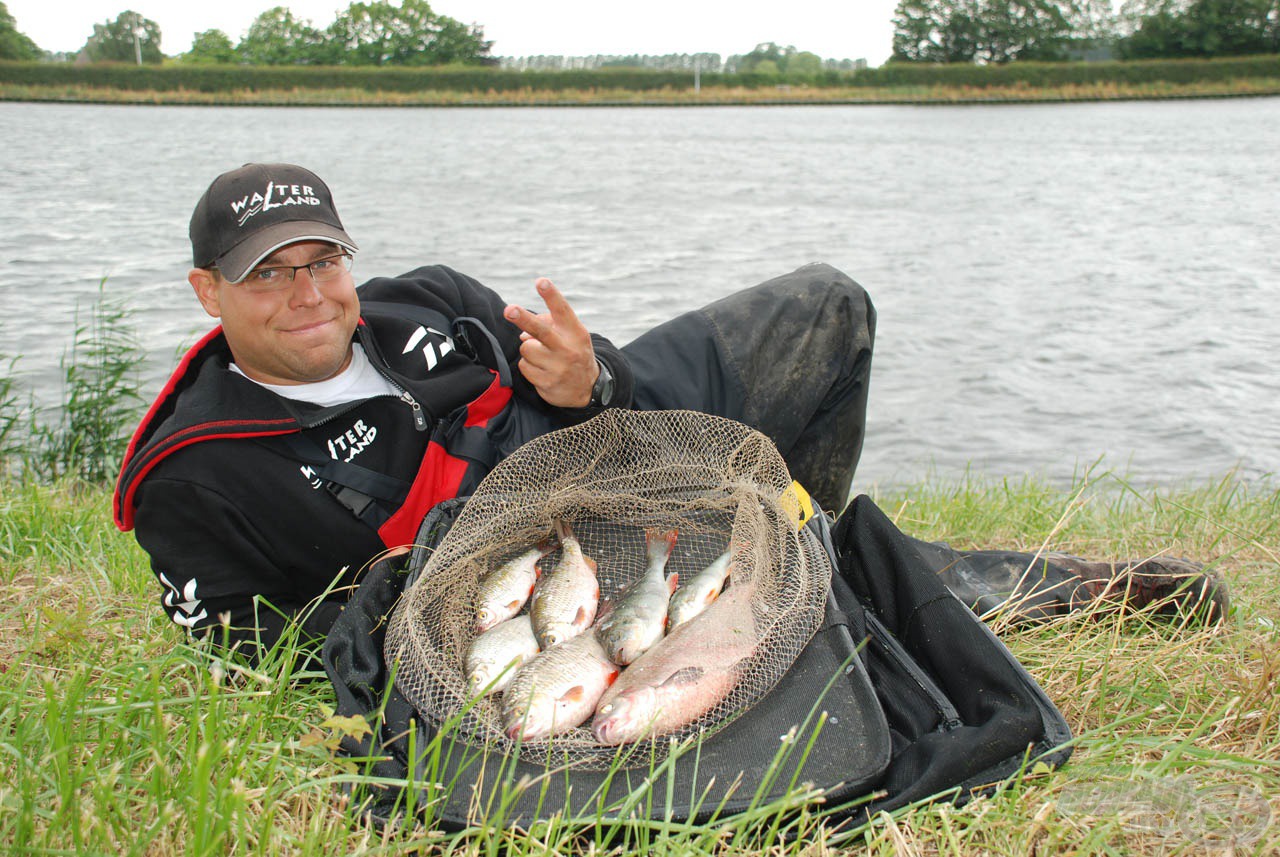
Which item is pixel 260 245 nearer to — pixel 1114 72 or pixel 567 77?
pixel 567 77

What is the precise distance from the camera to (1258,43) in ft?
242

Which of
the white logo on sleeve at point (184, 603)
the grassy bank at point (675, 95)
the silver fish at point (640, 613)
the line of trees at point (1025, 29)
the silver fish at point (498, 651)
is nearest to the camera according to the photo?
the silver fish at point (498, 651)

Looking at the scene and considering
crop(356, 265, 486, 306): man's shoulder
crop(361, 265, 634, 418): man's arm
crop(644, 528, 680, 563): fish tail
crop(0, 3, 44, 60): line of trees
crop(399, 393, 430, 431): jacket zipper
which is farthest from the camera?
crop(0, 3, 44, 60): line of trees

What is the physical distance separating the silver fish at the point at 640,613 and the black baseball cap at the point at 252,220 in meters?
1.37

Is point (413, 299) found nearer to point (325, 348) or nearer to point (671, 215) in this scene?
point (325, 348)

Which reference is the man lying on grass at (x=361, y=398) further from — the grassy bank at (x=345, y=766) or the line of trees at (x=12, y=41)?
the line of trees at (x=12, y=41)

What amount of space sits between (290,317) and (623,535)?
125cm

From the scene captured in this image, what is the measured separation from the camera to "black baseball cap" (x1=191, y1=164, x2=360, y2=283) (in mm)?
3139

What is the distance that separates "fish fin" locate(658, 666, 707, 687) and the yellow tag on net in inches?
27.5

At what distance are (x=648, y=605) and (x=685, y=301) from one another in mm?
9516

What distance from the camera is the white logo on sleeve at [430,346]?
11.6ft

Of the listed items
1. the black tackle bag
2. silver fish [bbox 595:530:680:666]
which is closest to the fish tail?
silver fish [bbox 595:530:680:666]

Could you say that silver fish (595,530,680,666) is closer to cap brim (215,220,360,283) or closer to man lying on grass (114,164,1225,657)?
man lying on grass (114,164,1225,657)

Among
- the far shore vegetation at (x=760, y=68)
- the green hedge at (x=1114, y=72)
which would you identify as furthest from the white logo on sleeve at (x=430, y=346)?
the green hedge at (x=1114, y=72)
